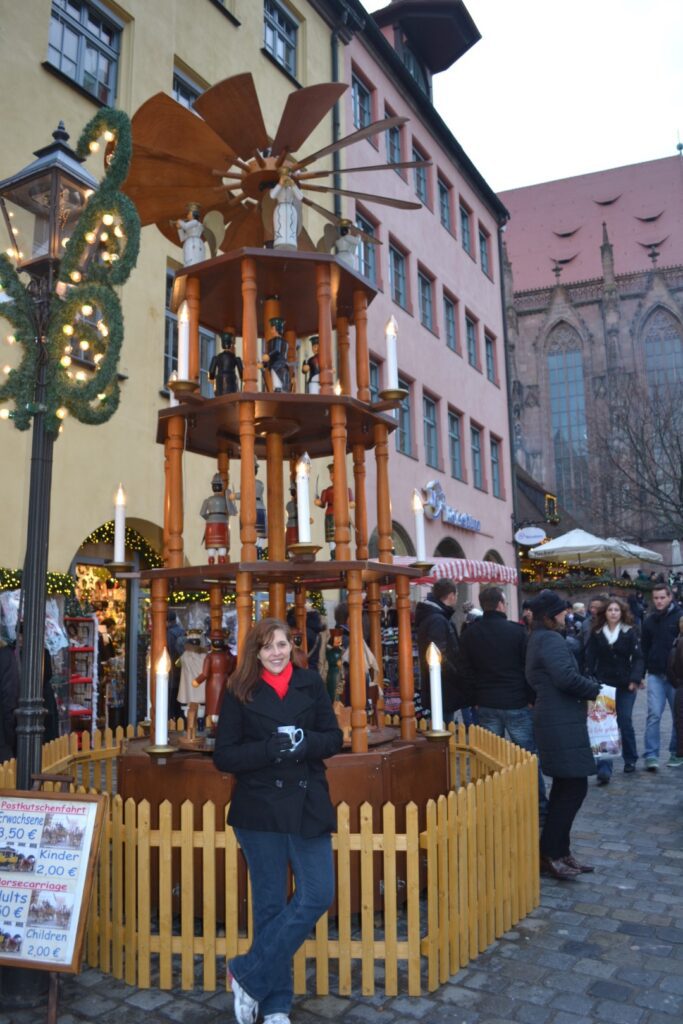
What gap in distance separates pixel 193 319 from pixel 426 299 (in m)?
19.0

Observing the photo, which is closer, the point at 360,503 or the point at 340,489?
the point at 340,489

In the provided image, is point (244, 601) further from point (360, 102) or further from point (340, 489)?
point (360, 102)

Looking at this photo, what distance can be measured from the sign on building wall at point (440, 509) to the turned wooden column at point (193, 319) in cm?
1595

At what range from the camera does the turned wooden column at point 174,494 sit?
559 cm

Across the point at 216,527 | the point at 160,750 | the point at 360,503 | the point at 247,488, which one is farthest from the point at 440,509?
the point at 160,750

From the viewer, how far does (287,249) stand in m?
5.74

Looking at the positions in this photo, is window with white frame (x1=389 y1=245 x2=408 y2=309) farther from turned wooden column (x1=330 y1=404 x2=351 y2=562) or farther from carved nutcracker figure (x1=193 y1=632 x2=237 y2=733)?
carved nutcracker figure (x1=193 y1=632 x2=237 y2=733)

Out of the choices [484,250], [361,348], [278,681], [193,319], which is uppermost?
[484,250]

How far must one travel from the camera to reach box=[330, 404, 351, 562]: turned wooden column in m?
5.41

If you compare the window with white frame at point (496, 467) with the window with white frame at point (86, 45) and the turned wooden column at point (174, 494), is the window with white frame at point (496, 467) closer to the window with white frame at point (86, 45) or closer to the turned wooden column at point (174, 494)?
the window with white frame at point (86, 45)

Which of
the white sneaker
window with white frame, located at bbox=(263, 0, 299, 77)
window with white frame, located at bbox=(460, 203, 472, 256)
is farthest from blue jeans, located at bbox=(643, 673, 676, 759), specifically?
window with white frame, located at bbox=(460, 203, 472, 256)

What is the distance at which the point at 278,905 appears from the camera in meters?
3.71

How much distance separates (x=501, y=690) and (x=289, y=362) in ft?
10.9

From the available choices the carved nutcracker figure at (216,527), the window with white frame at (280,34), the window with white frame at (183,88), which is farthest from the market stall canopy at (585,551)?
the carved nutcracker figure at (216,527)
